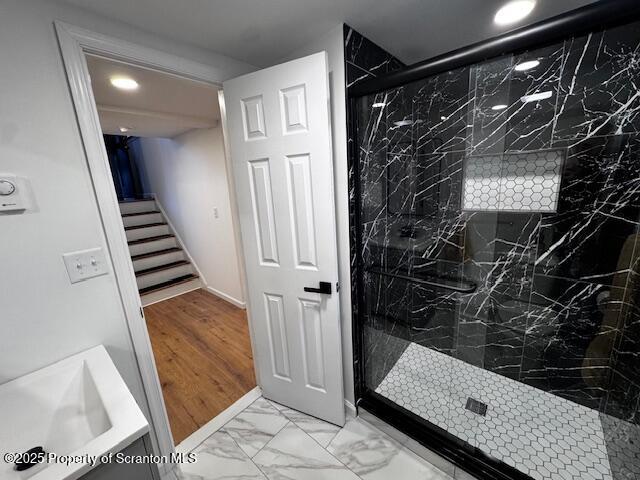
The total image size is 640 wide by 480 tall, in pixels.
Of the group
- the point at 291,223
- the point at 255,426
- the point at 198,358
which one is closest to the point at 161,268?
the point at 198,358

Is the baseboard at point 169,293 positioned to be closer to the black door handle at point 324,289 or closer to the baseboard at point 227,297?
the baseboard at point 227,297

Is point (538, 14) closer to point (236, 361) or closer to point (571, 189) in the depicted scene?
point (571, 189)

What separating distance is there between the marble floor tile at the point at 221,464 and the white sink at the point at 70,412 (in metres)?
0.75

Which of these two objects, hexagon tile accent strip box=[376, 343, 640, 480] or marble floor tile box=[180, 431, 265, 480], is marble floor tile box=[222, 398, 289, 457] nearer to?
Answer: marble floor tile box=[180, 431, 265, 480]

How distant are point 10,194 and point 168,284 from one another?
10.0 ft

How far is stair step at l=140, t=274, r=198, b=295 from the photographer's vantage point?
138 inches

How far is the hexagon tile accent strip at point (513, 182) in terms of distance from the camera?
4.60ft

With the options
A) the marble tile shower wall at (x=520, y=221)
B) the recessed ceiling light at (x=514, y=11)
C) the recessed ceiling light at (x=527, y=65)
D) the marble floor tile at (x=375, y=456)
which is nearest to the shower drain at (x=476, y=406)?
the marble tile shower wall at (x=520, y=221)

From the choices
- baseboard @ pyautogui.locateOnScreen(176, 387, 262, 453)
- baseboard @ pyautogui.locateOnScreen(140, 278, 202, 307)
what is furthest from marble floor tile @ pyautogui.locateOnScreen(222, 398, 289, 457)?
baseboard @ pyautogui.locateOnScreen(140, 278, 202, 307)

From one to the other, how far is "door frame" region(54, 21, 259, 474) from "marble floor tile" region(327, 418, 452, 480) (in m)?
0.95

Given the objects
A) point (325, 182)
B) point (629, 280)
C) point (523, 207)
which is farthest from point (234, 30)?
point (629, 280)

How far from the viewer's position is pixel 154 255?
382 centimetres

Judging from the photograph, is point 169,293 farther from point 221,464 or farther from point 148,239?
point 221,464

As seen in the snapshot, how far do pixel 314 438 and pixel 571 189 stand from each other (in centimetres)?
195
